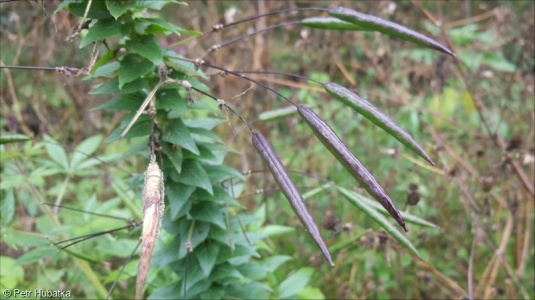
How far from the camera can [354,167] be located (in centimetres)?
80

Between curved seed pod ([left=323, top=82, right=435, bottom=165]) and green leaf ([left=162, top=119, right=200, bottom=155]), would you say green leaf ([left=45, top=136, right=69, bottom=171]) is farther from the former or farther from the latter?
curved seed pod ([left=323, top=82, right=435, bottom=165])

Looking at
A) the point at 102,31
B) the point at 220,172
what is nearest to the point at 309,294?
the point at 220,172

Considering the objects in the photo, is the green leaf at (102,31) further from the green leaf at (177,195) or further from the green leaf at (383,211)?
the green leaf at (383,211)

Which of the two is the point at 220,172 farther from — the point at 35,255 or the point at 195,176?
the point at 35,255

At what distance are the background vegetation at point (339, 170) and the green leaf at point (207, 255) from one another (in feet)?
0.61

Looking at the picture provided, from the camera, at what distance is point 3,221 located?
154cm

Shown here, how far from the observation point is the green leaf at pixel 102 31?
108 cm

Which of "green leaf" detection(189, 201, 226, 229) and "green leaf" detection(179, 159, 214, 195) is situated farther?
"green leaf" detection(189, 201, 226, 229)

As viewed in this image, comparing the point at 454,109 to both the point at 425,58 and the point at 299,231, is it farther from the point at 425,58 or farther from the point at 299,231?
the point at 299,231

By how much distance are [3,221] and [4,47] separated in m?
1.93

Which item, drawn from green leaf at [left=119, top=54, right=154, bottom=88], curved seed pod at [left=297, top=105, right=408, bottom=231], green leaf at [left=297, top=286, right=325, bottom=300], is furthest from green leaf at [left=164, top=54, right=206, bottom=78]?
green leaf at [left=297, top=286, right=325, bottom=300]

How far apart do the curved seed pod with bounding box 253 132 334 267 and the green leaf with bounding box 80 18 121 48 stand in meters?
0.43

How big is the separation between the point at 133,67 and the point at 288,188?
1.75 feet

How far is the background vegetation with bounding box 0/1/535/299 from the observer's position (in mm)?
1748
